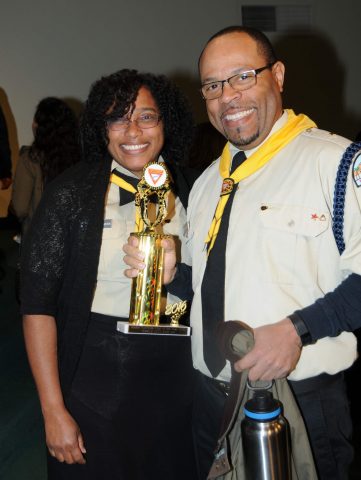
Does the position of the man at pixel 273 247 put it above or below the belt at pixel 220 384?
above

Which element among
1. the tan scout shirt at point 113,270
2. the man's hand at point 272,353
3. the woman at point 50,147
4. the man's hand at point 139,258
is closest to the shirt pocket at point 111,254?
the tan scout shirt at point 113,270

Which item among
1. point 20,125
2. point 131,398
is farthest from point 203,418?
point 20,125

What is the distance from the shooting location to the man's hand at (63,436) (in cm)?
165

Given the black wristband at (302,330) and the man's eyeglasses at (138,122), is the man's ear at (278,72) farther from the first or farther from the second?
the black wristband at (302,330)

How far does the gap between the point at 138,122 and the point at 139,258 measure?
485 mm

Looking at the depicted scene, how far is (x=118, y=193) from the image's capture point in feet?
5.93

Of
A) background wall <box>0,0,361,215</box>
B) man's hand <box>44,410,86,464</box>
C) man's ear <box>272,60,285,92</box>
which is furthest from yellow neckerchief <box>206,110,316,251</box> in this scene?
background wall <box>0,0,361,215</box>

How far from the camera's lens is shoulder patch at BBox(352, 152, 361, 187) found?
1286 mm

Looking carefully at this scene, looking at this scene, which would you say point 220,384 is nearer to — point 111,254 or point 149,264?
point 149,264

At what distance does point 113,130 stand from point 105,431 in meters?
0.96

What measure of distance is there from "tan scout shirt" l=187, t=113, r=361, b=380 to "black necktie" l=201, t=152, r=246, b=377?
0.02 metres

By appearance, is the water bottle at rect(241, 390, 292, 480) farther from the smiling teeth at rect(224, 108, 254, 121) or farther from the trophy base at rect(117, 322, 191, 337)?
the smiling teeth at rect(224, 108, 254, 121)

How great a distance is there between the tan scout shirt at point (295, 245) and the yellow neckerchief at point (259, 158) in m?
0.03

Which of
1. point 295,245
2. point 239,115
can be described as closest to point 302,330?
point 295,245
